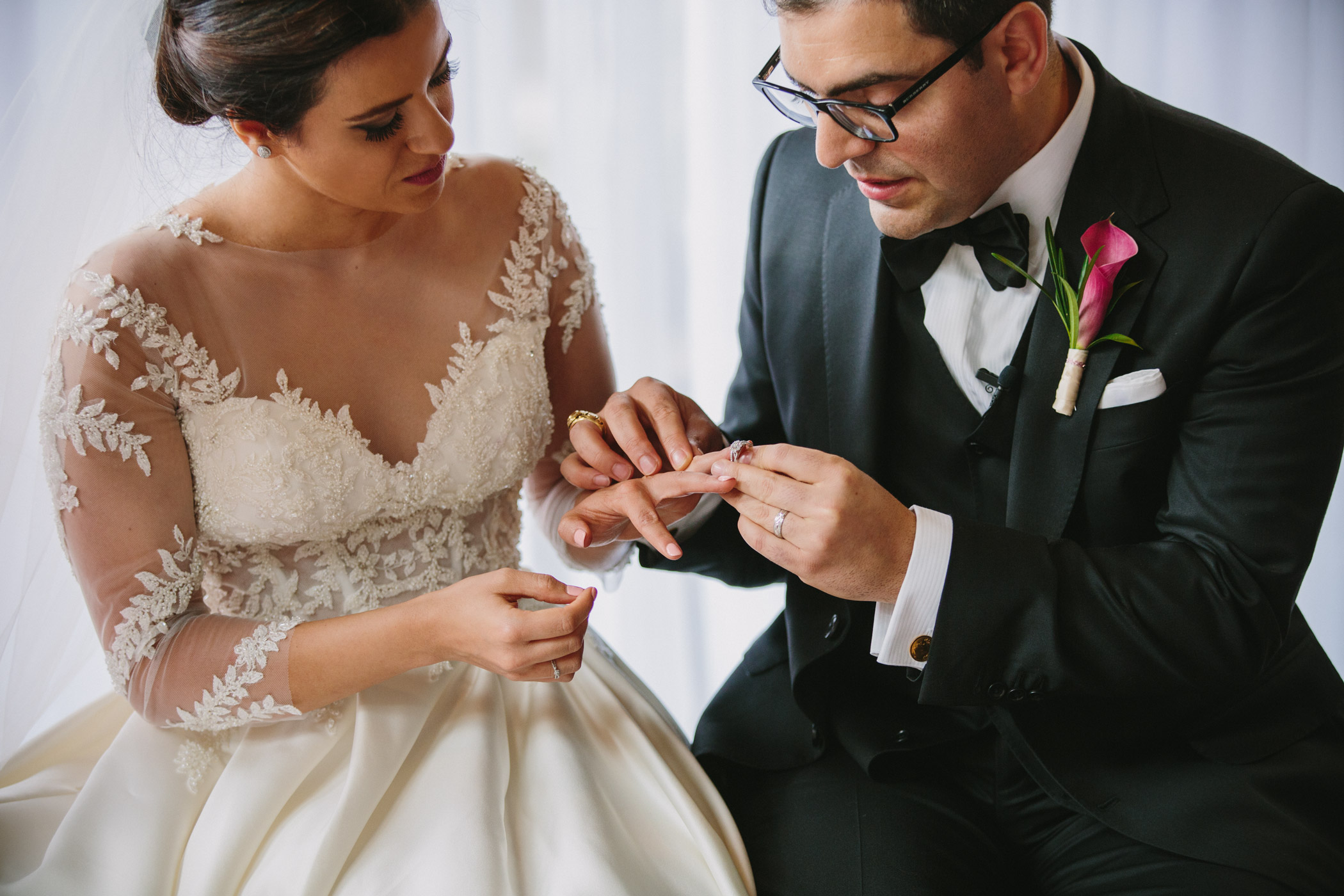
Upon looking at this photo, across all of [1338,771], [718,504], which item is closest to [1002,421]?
[718,504]

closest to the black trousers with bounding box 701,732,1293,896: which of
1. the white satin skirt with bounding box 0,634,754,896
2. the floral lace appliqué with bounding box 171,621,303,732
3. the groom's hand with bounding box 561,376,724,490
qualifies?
the white satin skirt with bounding box 0,634,754,896

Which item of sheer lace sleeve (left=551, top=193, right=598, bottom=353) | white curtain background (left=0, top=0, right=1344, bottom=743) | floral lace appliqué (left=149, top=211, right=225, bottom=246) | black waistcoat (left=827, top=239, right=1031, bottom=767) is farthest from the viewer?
white curtain background (left=0, top=0, right=1344, bottom=743)

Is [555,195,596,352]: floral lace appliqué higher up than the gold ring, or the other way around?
[555,195,596,352]: floral lace appliqué

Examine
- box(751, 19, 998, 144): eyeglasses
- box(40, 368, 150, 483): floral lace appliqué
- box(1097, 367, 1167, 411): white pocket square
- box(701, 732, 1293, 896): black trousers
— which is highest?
box(751, 19, 998, 144): eyeglasses

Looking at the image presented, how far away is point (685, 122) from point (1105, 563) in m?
1.77

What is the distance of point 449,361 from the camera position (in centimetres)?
164

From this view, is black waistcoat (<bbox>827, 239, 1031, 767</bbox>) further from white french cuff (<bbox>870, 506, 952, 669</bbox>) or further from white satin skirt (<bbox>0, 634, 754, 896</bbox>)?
white satin skirt (<bbox>0, 634, 754, 896</bbox>)

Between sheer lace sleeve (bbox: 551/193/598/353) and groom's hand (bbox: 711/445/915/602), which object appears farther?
sheer lace sleeve (bbox: 551/193/598/353)

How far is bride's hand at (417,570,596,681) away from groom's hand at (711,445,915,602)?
0.83 feet

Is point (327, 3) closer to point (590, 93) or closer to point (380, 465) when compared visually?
point (380, 465)

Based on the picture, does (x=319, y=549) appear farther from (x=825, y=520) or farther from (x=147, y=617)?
(x=825, y=520)

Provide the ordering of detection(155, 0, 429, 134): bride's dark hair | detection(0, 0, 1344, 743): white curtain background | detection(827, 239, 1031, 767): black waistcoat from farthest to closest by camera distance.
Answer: detection(0, 0, 1344, 743): white curtain background → detection(827, 239, 1031, 767): black waistcoat → detection(155, 0, 429, 134): bride's dark hair

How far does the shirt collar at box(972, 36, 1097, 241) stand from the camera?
1.55 m

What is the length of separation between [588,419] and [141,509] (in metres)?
0.66
